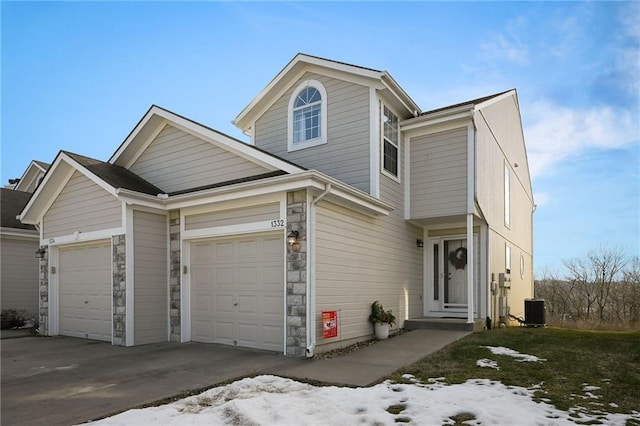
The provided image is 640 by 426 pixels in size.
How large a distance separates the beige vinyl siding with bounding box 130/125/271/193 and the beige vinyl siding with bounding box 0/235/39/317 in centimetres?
603

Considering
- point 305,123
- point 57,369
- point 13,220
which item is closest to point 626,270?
point 305,123

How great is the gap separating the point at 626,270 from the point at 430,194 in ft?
51.7

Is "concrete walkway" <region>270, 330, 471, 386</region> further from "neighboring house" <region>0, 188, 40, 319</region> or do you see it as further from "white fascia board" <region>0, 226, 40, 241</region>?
"white fascia board" <region>0, 226, 40, 241</region>

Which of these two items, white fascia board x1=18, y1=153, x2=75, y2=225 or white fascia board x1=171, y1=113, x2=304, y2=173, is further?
white fascia board x1=18, y1=153, x2=75, y2=225

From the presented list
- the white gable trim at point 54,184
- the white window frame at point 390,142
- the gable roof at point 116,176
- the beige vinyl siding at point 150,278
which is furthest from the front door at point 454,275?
the white gable trim at point 54,184

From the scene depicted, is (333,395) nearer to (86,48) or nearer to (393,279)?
(393,279)

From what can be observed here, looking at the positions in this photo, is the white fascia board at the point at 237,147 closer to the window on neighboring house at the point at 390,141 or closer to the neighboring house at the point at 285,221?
the neighboring house at the point at 285,221

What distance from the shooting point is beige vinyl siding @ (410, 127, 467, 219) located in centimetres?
1048

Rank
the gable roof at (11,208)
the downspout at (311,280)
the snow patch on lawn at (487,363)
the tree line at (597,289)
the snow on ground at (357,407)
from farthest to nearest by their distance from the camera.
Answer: the tree line at (597,289) < the gable roof at (11,208) < the downspout at (311,280) < the snow patch on lawn at (487,363) < the snow on ground at (357,407)

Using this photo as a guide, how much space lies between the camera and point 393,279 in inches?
Result: 420

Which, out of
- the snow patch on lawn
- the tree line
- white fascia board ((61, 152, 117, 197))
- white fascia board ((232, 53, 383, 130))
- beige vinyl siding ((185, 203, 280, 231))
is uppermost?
white fascia board ((232, 53, 383, 130))

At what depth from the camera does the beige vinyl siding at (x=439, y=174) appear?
10477 millimetres

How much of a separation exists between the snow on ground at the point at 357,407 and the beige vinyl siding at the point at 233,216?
138 inches

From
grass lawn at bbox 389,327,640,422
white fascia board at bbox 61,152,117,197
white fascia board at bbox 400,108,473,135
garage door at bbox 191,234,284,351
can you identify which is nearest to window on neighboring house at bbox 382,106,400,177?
white fascia board at bbox 400,108,473,135
